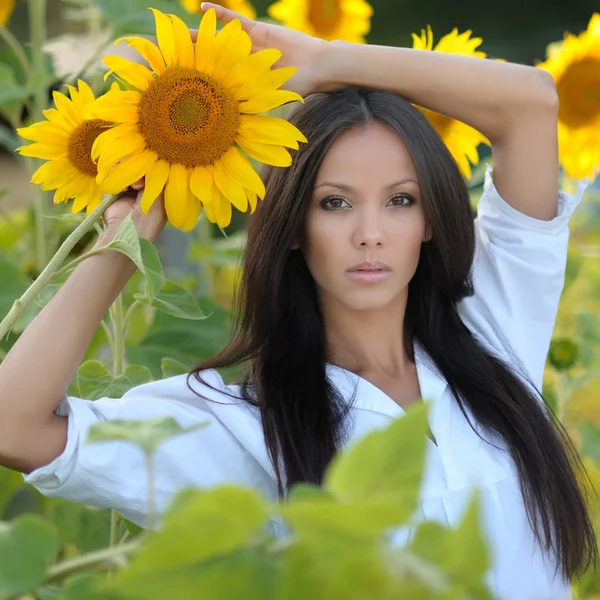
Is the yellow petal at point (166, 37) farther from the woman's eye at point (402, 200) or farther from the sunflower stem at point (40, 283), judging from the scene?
the woman's eye at point (402, 200)

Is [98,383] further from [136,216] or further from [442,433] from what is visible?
[442,433]

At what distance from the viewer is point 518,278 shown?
1.02 metres

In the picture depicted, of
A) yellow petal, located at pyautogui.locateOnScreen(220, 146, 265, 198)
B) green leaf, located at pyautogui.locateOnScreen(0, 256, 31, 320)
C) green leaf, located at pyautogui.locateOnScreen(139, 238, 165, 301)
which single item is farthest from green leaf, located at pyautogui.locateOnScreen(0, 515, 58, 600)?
green leaf, located at pyautogui.locateOnScreen(0, 256, 31, 320)

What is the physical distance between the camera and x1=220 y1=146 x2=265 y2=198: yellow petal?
0.68 m

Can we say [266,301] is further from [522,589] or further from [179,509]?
[179,509]

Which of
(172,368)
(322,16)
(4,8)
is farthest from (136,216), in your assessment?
(322,16)

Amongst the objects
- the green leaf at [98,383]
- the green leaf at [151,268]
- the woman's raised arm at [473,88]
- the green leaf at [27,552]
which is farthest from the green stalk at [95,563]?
the woman's raised arm at [473,88]

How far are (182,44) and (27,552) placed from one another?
0.40 metres

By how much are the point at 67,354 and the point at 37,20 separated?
548 millimetres

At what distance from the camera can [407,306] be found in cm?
105

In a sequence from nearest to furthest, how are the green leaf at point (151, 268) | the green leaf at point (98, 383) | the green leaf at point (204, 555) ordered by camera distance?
the green leaf at point (204, 555), the green leaf at point (151, 268), the green leaf at point (98, 383)

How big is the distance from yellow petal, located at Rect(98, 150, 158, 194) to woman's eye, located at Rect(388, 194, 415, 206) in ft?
0.95

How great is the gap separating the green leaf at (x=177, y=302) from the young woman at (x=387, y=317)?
0.11ft

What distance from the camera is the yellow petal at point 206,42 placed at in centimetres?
64
